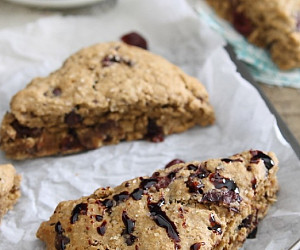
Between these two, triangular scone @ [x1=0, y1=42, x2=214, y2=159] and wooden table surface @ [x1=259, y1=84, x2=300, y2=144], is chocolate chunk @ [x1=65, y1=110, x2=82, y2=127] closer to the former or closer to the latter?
triangular scone @ [x1=0, y1=42, x2=214, y2=159]

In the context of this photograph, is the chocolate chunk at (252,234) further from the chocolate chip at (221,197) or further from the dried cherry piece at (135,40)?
the dried cherry piece at (135,40)

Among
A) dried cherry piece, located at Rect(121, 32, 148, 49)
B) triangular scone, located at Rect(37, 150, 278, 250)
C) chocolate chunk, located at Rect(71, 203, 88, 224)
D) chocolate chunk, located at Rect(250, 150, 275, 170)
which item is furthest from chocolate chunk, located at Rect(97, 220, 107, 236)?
dried cherry piece, located at Rect(121, 32, 148, 49)

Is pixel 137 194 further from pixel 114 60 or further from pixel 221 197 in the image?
pixel 114 60

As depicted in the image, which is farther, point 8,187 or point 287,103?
point 287,103

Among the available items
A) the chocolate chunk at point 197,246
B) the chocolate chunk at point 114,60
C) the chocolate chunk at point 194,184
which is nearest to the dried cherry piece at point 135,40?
the chocolate chunk at point 114,60

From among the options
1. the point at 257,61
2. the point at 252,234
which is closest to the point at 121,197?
the point at 252,234

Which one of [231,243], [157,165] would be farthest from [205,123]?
[231,243]
